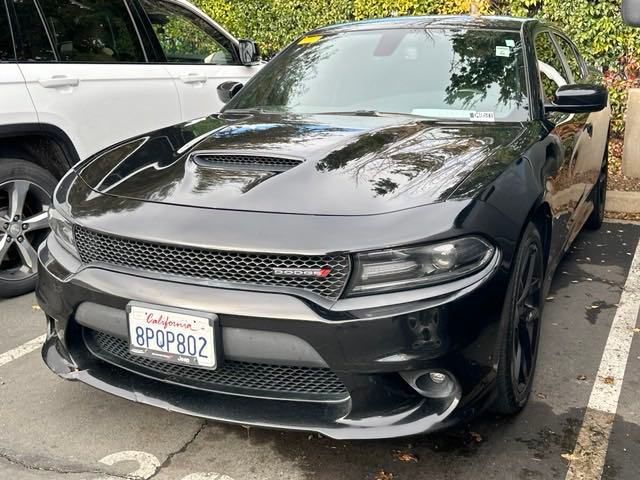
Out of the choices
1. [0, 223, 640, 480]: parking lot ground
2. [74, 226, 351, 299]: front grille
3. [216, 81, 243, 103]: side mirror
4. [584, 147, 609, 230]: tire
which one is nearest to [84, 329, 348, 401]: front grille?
[74, 226, 351, 299]: front grille

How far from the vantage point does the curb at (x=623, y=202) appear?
6379mm

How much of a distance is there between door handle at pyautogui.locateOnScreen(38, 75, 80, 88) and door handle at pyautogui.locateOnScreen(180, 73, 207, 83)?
962 millimetres

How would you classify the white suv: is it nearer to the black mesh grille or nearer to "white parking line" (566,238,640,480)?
the black mesh grille

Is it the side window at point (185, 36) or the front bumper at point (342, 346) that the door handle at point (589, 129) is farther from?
the side window at point (185, 36)

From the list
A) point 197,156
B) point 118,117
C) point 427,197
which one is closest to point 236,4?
point 118,117

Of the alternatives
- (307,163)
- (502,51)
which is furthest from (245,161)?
(502,51)

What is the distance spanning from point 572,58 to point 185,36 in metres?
2.80

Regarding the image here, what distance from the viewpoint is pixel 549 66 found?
13.5 feet

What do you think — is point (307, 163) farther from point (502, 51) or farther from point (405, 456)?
point (502, 51)

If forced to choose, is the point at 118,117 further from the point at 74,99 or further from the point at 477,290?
the point at 477,290

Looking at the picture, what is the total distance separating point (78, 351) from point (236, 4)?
7.44 m

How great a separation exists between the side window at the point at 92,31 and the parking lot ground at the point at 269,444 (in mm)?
2109

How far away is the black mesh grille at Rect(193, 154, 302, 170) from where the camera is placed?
2732 mm

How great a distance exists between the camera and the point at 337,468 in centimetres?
265
